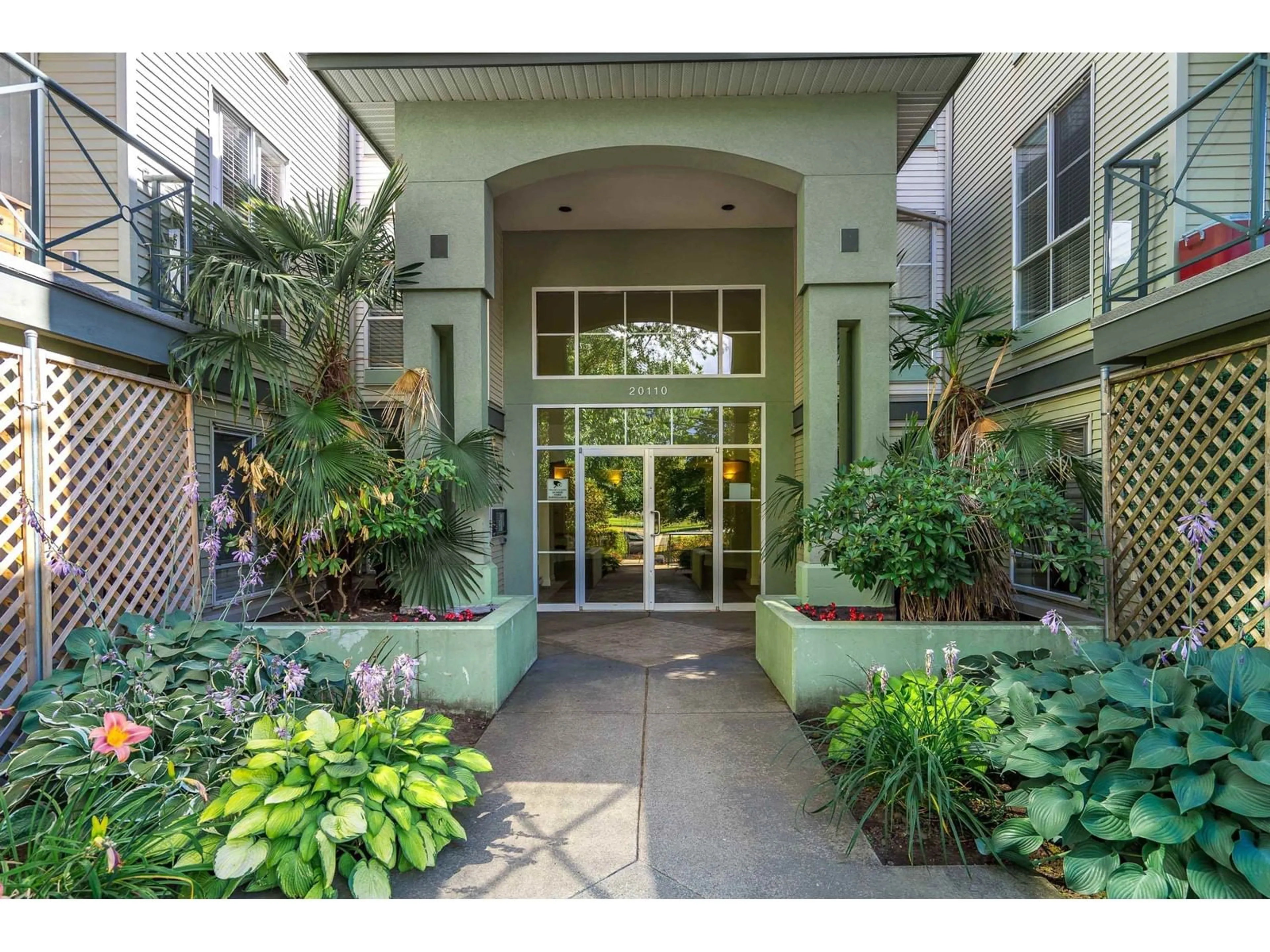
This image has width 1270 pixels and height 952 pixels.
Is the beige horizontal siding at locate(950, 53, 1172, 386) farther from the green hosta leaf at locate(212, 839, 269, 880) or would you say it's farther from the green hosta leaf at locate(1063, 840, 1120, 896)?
the green hosta leaf at locate(212, 839, 269, 880)

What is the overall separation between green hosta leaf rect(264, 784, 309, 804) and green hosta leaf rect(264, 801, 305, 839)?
3 cm

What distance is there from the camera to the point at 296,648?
14.7ft

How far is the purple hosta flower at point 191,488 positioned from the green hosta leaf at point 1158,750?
201 inches

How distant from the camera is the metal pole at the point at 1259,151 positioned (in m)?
3.88

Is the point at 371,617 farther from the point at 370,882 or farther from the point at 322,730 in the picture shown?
the point at 370,882

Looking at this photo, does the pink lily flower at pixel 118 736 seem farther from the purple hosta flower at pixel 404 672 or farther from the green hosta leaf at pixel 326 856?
the purple hosta flower at pixel 404 672

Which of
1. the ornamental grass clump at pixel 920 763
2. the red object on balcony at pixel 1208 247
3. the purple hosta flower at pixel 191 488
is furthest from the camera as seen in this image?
the red object on balcony at pixel 1208 247

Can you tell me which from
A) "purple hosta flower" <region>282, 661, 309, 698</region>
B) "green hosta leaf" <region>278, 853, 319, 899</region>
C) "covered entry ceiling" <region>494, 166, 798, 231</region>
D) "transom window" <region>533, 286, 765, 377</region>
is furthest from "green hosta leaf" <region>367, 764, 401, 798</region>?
"transom window" <region>533, 286, 765, 377</region>

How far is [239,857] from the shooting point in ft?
8.83

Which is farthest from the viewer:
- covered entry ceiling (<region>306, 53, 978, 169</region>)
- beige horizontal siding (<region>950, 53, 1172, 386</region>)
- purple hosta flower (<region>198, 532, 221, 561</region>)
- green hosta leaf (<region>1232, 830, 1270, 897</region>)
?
beige horizontal siding (<region>950, 53, 1172, 386</region>)

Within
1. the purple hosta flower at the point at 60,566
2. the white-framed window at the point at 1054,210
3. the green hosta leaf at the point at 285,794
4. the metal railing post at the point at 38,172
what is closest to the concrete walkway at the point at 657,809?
the green hosta leaf at the point at 285,794

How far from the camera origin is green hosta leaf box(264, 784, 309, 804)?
279 cm

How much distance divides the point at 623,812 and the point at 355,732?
4.47 ft

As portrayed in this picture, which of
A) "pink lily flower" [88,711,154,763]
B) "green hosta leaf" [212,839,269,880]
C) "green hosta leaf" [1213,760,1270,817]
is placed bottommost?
"green hosta leaf" [212,839,269,880]
